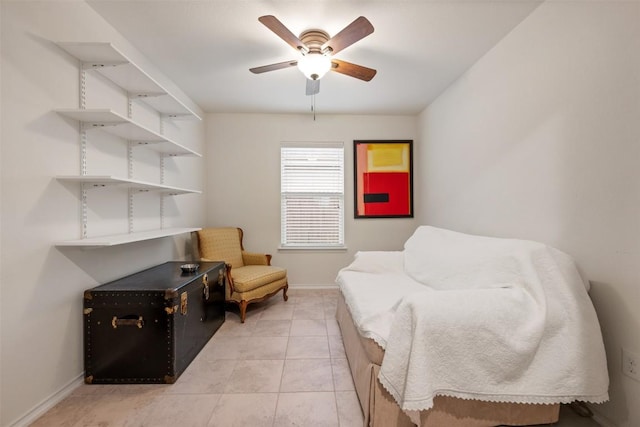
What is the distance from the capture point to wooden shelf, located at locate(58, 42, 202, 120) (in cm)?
162

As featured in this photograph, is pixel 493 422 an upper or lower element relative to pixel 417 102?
lower

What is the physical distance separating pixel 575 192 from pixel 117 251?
308cm

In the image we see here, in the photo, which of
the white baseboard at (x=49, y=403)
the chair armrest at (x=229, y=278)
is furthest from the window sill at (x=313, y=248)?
the white baseboard at (x=49, y=403)

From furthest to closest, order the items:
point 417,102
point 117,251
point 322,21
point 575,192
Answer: point 417,102 → point 117,251 → point 322,21 → point 575,192

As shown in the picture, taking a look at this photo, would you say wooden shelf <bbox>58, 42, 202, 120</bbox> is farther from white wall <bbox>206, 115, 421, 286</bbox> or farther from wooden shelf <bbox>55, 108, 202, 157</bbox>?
white wall <bbox>206, 115, 421, 286</bbox>

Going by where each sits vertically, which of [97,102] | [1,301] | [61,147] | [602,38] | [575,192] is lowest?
[1,301]

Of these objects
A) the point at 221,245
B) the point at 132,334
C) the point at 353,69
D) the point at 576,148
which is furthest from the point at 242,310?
the point at 576,148

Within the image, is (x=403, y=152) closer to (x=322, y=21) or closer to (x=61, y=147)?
(x=322, y=21)

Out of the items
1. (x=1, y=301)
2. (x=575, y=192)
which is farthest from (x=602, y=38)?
(x=1, y=301)

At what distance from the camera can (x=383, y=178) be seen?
3.91 m

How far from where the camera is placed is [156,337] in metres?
1.81

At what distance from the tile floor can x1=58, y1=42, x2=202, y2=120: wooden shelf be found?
2.07 metres

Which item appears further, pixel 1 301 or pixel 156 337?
pixel 156 337

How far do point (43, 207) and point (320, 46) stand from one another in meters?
2.02
